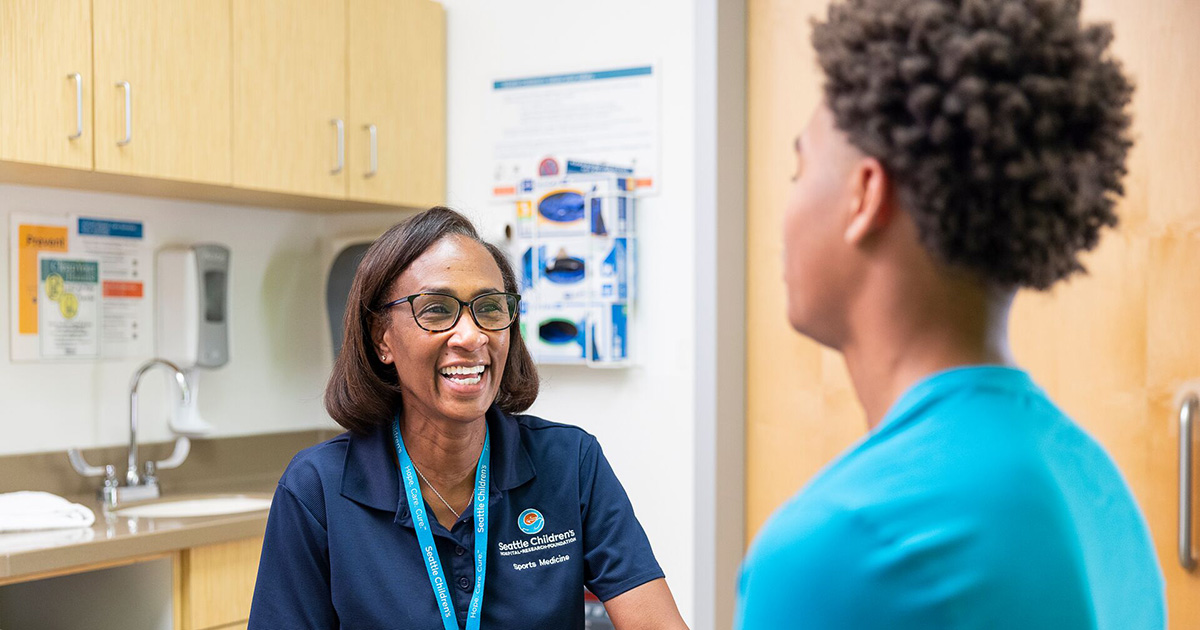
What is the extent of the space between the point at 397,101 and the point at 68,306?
101cm

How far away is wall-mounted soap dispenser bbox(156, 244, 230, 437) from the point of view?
116 inches

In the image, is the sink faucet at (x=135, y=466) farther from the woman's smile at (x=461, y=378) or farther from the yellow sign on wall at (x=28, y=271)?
the woman's smile at (x=461, y=378)

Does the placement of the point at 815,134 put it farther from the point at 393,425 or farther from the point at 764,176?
the point at 764,176

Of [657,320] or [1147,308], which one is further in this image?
[657,320]

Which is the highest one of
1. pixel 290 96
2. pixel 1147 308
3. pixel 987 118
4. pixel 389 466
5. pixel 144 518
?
pixel 290 96

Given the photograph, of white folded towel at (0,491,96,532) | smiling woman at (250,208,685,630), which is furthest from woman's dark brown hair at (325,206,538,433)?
white folded towel at (0,491,96,532)

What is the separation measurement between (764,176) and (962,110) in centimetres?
237

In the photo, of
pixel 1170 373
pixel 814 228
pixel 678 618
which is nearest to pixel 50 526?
pixel 678 618

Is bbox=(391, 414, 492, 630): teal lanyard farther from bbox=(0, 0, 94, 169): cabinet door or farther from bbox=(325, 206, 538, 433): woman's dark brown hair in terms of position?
bbox=(0, 0, 94, 169): cabinet door

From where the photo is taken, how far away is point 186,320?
115 inches

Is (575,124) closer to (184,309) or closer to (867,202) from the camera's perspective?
(184,309)

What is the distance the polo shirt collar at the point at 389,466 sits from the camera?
1.57m

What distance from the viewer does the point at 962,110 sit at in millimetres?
526

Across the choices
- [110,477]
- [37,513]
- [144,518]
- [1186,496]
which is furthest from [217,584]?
[1186,496]
